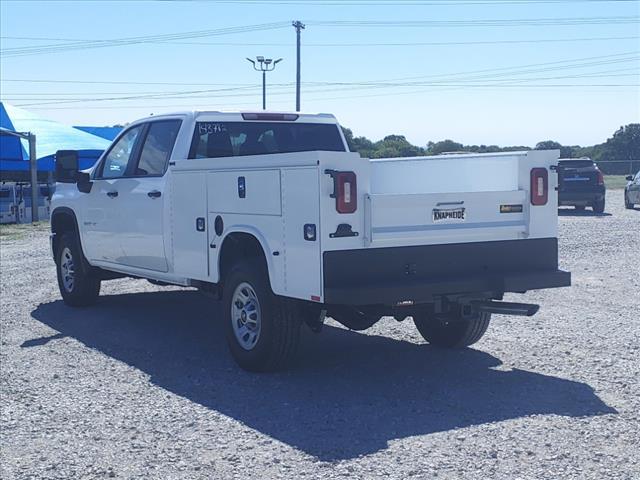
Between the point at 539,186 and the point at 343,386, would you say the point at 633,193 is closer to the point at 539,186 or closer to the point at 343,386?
the point at 539,186

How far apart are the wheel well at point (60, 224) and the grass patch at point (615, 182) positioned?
3842cm

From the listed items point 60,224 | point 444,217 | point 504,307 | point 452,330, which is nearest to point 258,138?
point 452,330

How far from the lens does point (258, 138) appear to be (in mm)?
→ 9875

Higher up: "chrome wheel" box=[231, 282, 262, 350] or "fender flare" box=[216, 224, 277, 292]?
"fender flare" box=[216, 224, 277, 292]

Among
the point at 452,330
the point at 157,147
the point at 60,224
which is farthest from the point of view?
the point at 60,224

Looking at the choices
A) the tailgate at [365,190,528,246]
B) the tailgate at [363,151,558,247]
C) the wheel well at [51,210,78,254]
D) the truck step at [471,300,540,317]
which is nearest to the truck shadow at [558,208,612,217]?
the wheel well at [51,210,78,254]

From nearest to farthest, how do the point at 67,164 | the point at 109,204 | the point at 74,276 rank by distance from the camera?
the point at 109,204, the point at 67,164, the point at 74,276

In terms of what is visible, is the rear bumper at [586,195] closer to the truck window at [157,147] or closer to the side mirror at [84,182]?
the side mirror at [84,182]

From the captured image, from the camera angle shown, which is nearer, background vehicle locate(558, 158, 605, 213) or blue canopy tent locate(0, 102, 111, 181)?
background vehicle locate(558, 158, 605, 213)

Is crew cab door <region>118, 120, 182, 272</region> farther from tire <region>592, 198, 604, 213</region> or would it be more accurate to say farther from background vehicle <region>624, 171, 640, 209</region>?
background vehicle <region>624, 171, 640, 209</region>

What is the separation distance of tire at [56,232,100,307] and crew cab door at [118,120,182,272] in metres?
1.30

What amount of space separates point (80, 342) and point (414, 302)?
394 centimetres

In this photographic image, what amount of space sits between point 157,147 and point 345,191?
3473mm

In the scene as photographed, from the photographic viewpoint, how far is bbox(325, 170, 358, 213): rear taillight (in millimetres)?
6961
